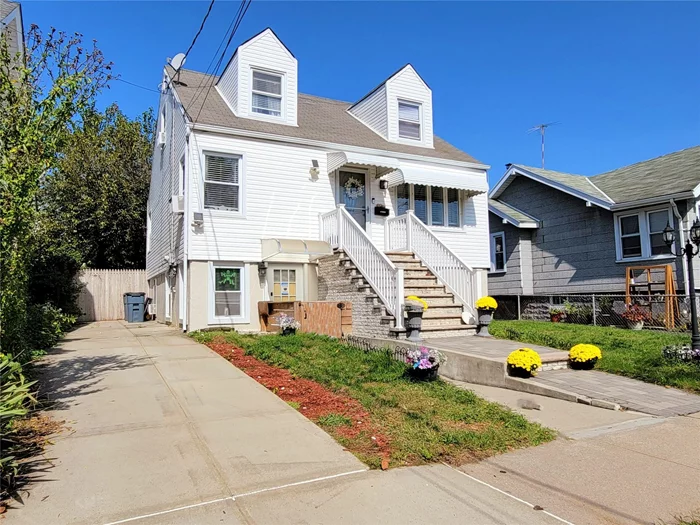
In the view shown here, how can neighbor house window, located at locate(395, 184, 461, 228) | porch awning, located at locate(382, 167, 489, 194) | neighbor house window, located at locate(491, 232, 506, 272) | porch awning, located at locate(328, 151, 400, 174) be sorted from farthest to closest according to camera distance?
neighbor house window, located at locate(491, 232, 506, 272), neighbor house window, located at locate(395, 184, 461, 228), porch awning, located at locate(382, 167, 489, 194), porch awning, located at locate(328, 151, 400, 174)

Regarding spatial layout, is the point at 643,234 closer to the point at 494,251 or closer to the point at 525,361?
the point at 494,251

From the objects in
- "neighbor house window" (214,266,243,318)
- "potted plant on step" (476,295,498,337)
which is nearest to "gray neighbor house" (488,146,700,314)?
"potted plant on step" (476,295,498,337)

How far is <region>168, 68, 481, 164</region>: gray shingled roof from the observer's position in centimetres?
1311

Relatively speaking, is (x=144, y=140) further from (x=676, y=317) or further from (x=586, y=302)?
(x=676, y=317)

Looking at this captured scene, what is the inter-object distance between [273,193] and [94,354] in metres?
6.15

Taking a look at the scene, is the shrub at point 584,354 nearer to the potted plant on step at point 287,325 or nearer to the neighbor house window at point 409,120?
the potted plant on step at point 287,325

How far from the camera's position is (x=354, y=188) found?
14.5 metres

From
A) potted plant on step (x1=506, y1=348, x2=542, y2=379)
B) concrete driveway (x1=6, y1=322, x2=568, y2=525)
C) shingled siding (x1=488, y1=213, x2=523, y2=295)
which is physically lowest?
concrete driveway (x1=6, y1=322, x2=568, y2=525)

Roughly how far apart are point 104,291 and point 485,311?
15215 mm

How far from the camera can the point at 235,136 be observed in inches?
501

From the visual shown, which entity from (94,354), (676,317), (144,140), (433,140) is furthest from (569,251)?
(144,140)

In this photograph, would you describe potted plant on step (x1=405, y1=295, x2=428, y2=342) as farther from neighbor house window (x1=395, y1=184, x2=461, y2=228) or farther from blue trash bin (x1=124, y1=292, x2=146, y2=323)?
blue trash bin (x1=124, y1=292, x2=146, y2=323)

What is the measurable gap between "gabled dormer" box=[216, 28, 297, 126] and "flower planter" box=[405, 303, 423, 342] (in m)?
7.63

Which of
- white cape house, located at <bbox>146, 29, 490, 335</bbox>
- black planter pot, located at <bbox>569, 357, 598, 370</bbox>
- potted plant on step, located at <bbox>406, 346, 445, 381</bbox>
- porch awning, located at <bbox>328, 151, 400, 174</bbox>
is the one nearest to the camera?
potted plant on step, located at <bbox>406, 346, 445, 381</bbox>
